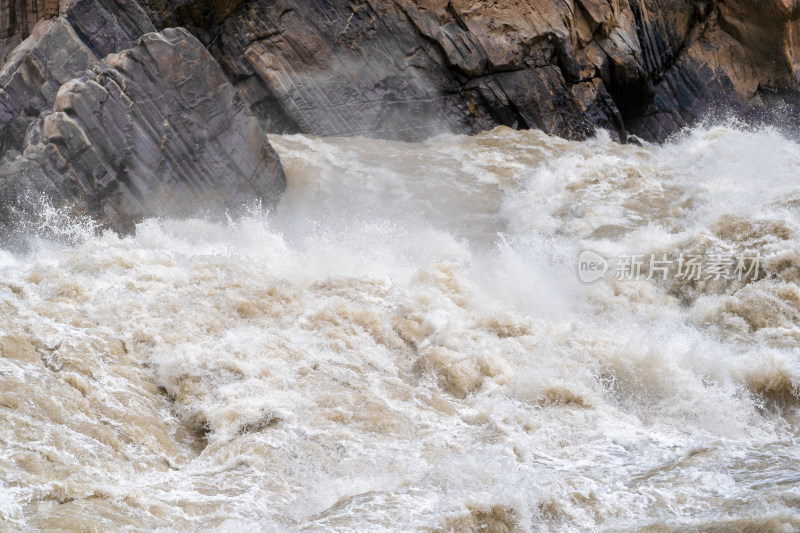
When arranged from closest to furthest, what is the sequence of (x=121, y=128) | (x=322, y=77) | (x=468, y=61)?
1. (x=121, y=128)
2. (x=322, y=77)
3. (x=468, y=61)

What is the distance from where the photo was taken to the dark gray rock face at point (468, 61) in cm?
1137

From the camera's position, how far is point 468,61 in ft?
39.4

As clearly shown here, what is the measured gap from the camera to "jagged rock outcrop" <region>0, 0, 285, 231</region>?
7.32m

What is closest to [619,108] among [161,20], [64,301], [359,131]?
[359,131]

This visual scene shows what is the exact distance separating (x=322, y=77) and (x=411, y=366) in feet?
23.6

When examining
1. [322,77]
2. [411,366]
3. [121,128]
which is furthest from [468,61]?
[411,366]

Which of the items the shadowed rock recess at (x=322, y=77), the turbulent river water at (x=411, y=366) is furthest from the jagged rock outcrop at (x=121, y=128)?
the turbulent river water at (x=411, y=366)

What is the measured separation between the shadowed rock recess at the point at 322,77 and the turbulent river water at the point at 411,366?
81 centimetres

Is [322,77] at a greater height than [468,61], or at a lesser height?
greater

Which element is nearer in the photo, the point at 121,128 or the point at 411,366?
the point at 411,366

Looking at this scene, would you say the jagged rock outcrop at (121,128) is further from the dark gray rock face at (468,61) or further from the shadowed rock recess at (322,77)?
the dark gray rock face at (468,61)

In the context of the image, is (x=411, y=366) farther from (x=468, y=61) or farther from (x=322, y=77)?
(x=468, y=61)

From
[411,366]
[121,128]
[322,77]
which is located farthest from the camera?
[322,77]

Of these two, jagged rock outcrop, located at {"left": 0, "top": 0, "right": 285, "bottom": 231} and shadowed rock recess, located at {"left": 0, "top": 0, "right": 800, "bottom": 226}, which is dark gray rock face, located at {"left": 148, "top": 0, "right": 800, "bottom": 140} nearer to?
shadowed rock recess, located at {"left": 0, "top": 0, "right": 800, "bottom": 226}
